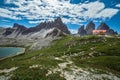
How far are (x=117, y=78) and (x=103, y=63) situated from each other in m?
17.8

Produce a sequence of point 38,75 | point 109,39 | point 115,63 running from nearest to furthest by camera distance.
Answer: point 38,75 → point 115,63 → point 109,39

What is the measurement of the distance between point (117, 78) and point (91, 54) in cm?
3834

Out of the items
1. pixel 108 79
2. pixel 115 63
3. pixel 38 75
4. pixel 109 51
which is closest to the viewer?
pixel 38 75

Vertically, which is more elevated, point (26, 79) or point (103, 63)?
point (26, 79)

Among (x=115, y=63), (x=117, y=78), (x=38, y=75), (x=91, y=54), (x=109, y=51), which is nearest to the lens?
(x=38, y=75)

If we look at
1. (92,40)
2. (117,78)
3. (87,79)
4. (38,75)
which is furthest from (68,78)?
(92,40)

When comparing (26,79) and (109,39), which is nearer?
(26,79)

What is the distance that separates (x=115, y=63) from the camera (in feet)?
188

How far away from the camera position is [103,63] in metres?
58.5

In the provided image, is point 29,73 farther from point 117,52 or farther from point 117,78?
point 117,52

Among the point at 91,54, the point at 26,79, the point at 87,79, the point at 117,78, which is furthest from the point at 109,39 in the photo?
the point at 26,79

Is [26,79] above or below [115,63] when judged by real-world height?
above

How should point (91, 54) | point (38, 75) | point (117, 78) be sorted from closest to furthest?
point (38, 75), point (117, 78), point (91, 54)

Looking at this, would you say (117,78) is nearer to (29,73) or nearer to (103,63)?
(103,63)
